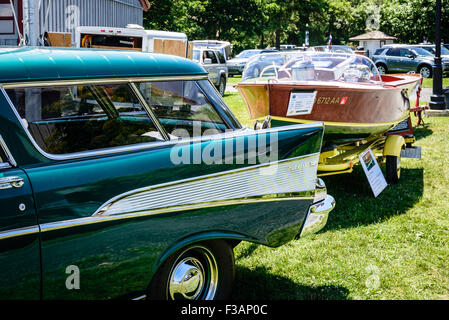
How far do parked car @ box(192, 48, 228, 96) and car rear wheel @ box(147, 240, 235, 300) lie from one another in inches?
627

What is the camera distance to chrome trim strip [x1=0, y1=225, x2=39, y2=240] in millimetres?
2516

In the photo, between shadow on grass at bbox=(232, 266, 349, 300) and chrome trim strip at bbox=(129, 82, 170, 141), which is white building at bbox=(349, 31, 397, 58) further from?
chrome trim strip at bbox=(129, 82, 170, 141)

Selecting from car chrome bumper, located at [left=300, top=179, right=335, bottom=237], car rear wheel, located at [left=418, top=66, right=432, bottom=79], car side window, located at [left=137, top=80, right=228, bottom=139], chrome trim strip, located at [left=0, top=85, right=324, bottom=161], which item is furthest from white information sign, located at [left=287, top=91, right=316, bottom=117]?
car rear wheel, located at [left=418, top=66, right=432, bottom=79]

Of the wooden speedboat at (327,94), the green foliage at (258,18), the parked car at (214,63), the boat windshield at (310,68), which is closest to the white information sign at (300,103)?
the wooden speedboat at (327,94)

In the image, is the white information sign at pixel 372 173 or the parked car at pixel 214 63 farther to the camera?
the parked car at pixel 214 63

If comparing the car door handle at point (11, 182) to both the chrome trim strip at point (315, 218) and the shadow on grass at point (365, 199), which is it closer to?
the chrome trim strip at point (315, 218)

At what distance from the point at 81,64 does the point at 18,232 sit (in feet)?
3.58

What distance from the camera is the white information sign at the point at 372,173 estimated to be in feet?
22.2

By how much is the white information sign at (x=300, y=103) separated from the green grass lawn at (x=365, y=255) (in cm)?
123

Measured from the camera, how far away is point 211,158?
3338 millimetres

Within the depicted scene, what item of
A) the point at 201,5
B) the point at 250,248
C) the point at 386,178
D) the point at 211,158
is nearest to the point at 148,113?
the point at 211,158

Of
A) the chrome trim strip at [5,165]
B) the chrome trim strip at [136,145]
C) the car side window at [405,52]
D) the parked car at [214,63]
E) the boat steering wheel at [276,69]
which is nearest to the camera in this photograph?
the chrome trim strip at [5,165]

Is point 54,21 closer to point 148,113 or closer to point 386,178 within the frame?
point 386,178

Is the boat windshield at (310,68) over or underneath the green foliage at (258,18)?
underneath
